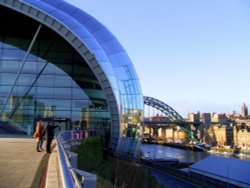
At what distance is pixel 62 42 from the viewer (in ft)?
115

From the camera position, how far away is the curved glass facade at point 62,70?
2805 cm

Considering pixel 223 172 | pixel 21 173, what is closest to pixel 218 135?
pixel 223 172

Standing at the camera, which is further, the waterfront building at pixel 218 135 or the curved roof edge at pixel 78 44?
the waterfront building at pixel 218 135

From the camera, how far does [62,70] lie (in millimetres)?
33531

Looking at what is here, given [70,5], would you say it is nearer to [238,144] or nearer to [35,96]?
[35,96]

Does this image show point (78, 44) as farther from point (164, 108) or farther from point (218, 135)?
point (218, 135)

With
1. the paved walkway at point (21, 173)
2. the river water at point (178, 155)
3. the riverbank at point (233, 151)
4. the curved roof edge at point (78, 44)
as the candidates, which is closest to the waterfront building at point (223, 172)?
the curved roof edge at point (78, 44)

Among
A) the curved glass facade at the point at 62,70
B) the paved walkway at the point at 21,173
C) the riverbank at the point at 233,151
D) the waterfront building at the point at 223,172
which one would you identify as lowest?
the riverbank at the point at 233,151

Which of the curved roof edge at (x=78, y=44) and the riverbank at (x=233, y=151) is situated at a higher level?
the curved roof edge at (x=78, y=44)

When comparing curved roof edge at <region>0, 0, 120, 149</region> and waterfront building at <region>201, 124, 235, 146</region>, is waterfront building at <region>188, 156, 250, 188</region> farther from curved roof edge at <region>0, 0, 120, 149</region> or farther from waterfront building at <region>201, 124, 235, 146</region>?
waterfront building at <region>201, 124, 235, 146</region>

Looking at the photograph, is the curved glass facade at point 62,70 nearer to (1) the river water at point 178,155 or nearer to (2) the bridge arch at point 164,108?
(1) the river water at point 178,155

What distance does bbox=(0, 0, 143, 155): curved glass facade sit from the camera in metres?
28.0

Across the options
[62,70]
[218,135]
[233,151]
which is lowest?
A: [233,151]

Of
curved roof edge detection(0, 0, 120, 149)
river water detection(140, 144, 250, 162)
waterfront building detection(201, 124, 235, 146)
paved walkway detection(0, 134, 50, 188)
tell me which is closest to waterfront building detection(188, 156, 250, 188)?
curved roof edge detection(0, 0, 120, 149)
